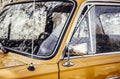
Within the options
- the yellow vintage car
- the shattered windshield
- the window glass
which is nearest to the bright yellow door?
the yellow vintage car

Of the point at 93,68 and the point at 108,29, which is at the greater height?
the point at 108,29

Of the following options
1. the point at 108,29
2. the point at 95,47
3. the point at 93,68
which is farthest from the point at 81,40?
the point at 108,29

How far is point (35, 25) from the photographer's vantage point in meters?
4.24

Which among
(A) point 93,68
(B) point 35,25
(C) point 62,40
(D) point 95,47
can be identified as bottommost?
(A) point 93,68

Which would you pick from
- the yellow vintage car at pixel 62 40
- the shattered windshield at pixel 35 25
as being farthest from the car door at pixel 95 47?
the shattered windshield at pixel 35 25

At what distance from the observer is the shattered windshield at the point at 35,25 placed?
398cm

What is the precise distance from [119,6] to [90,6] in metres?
0.58

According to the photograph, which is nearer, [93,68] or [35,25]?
[93,68]

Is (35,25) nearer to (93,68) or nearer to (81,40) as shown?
(81,40)

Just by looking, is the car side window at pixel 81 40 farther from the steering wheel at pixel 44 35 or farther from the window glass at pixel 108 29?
the steering wheel at pixel 44 35

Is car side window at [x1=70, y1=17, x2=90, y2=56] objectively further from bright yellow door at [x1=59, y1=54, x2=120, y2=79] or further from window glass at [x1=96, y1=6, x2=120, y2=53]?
window glass at [x1=96, y1=6, x2=120, y2=53]

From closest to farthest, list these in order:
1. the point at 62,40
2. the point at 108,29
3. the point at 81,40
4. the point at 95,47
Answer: the point at 62,40
the point at 81,40
the point at 95,47
the point at 108,29

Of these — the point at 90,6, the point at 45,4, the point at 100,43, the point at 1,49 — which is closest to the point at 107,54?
the point at 100,43

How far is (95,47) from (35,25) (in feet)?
2.36
